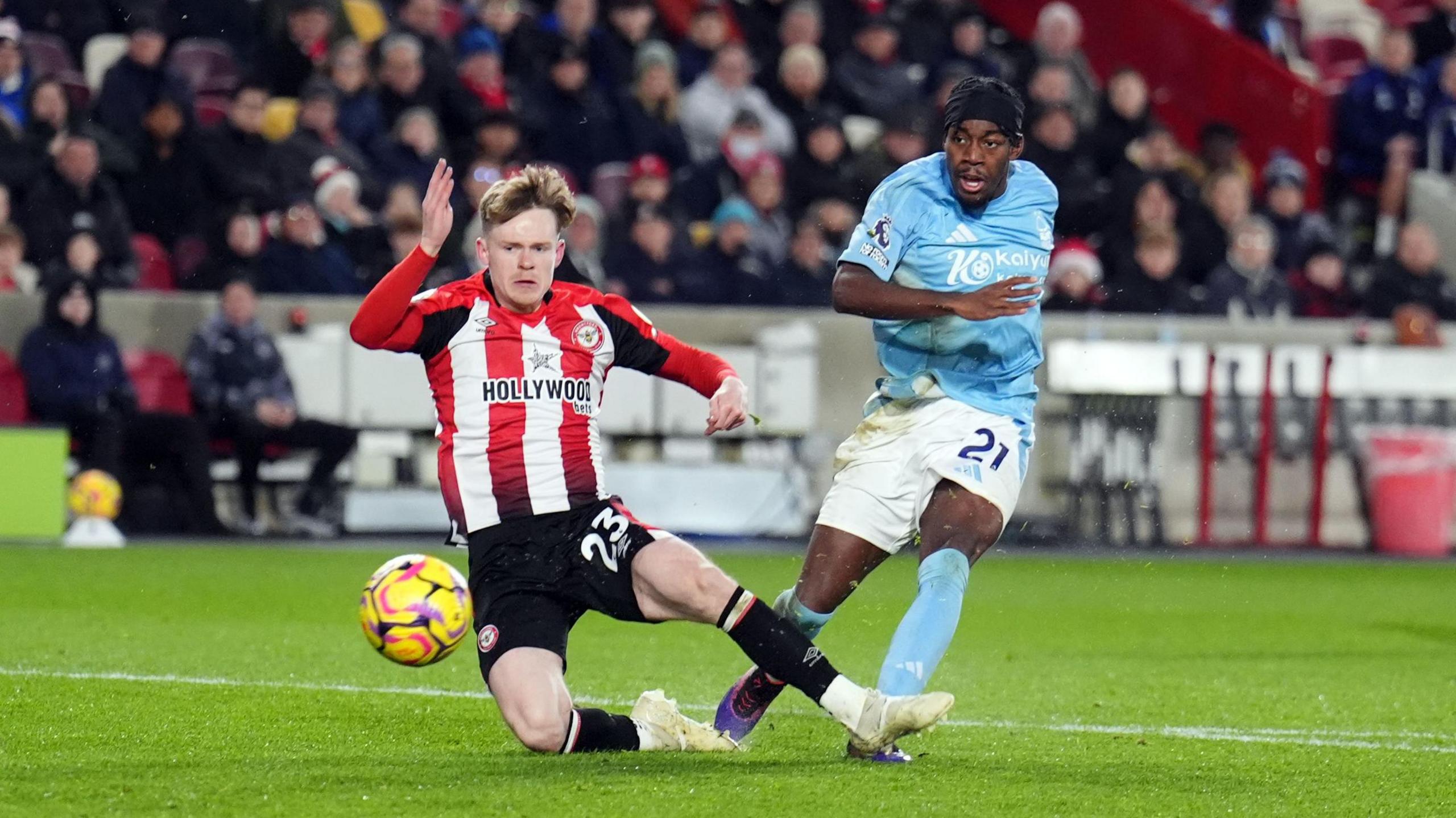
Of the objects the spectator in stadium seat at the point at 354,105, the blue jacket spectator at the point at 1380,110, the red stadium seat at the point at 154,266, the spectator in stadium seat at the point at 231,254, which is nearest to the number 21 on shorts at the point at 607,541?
the spectator in stadium seat at the point at 231,254

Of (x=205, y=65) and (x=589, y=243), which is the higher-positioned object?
(x=205, y=65)

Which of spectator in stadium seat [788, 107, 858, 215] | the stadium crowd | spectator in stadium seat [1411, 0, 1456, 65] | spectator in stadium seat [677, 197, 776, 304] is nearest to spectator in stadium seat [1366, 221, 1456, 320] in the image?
the stadium crowd

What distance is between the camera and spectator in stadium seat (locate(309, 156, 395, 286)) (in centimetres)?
1463

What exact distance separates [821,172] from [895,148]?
583mm

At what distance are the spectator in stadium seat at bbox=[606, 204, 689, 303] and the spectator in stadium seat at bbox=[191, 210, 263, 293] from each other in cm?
242

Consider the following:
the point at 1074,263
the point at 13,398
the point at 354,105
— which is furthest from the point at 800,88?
the point at 13,398

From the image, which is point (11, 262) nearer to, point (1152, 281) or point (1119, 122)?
point (1152, 281)

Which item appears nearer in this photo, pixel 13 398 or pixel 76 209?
pixel 13 398

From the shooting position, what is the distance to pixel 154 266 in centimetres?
1485

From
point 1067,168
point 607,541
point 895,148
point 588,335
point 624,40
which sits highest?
point 624,40

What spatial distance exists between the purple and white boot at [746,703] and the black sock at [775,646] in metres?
0.34

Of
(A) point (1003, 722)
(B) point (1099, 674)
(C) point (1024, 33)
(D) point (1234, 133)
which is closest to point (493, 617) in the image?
(A) point (1003, 722)

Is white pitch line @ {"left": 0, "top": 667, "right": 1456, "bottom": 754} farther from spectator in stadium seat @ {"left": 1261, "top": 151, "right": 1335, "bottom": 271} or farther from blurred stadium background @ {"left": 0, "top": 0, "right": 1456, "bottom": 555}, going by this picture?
spectator in stadium seat @ {"left": 1261, "top": 151, "right": 1335, "bottom": 271}

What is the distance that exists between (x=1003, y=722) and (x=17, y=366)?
882 centimetres
